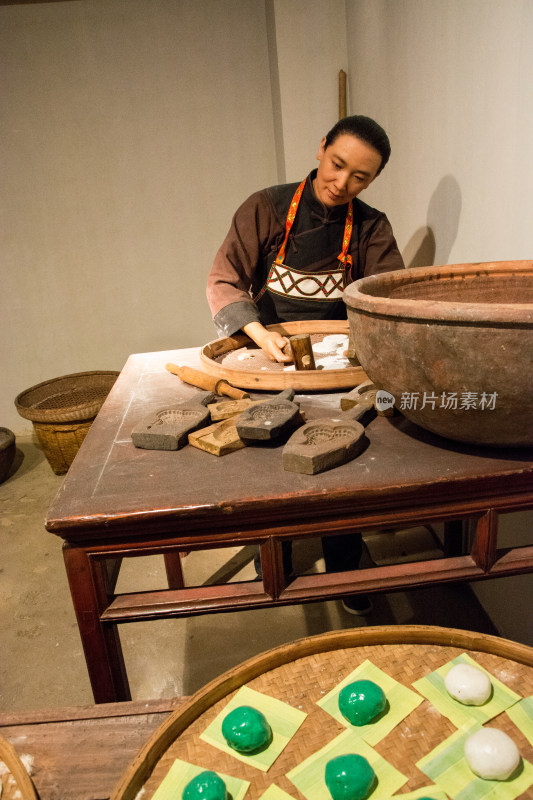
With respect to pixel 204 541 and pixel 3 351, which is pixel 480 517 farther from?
pixel 3 351

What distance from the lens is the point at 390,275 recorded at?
118 cm

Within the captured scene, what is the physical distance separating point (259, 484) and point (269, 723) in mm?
365

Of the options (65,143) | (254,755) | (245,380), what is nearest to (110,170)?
(65,143)

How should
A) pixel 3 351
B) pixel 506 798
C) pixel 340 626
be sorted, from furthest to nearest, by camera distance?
pixel 3 351, pixel 340 626, pixel 506 798

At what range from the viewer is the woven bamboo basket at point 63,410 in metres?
2.91

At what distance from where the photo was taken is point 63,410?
290cm

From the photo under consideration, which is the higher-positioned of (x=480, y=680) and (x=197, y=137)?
(x=197, y=137)

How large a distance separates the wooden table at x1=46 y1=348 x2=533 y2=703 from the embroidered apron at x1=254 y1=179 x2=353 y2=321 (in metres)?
1.14

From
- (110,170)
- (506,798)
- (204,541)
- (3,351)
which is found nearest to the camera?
(506,798)

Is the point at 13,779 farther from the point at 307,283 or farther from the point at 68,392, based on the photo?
the point at 68,392

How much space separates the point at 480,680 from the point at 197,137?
367 centimetres

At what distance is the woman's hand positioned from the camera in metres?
1.54

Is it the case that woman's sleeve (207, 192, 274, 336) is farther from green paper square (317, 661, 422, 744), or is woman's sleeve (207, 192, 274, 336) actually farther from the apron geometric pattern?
green paper square (317, 661, 422, 744)

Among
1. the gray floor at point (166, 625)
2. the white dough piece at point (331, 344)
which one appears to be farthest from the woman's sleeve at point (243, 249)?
the gray floor at point (166, 625)
